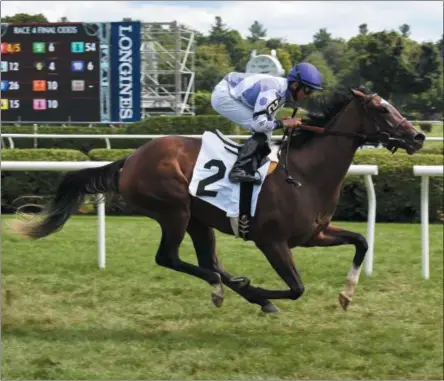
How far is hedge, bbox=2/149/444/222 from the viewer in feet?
25.2

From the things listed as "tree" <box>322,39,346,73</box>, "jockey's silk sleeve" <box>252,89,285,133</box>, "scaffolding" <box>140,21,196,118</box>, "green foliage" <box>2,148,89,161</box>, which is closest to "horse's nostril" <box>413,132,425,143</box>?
"jockey's silk sleeve" <box>252,89,285,133</box>

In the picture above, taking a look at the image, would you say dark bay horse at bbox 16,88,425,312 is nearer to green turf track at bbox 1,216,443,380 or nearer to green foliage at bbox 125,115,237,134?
green turf track at bbox 1,216,443,380

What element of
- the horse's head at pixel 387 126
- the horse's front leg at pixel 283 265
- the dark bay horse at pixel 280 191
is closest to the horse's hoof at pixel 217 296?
the dark bay horse at pixel 280 191

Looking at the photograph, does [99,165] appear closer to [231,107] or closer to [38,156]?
[231,107]

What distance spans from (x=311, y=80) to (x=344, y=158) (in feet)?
1.82

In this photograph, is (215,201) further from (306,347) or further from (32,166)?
(32,166)

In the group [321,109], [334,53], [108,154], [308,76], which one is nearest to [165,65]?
[108,154]

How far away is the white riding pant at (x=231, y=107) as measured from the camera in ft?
11.7

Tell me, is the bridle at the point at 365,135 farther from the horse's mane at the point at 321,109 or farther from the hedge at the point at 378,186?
the hedge at the point at 378,186

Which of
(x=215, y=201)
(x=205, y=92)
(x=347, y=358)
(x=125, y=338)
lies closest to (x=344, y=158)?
(x=215, y=201)

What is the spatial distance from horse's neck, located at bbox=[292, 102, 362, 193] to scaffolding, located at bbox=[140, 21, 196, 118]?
8.39m

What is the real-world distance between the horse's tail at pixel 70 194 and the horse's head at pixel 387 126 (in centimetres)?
126

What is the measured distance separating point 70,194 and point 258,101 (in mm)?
1247

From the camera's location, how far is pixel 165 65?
13.7m
